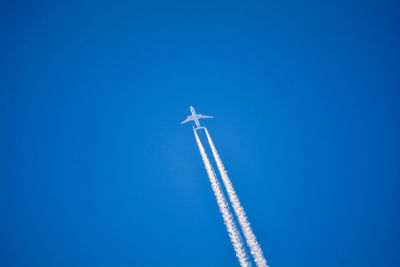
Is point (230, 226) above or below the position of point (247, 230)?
above

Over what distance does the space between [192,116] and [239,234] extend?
37.2 feet

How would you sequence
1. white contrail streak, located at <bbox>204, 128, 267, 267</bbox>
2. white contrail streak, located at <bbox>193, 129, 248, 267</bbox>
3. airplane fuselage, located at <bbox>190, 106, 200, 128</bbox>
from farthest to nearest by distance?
1. airplane fuselage, located at <bbox>190, 106, 200, 128</bbox>
2. white contrail streak, located at <bbox>204, 128, 267, 267</bbox>
3. white contrail streak, located at <bbox>193, 129, 248, 267</bbox>

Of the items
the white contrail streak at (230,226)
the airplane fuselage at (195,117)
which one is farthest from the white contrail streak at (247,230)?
the airplane fuselage at (195,117)

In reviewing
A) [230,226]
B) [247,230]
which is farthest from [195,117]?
[247,230]

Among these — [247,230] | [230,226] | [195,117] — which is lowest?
[247,230]

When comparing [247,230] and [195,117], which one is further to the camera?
[195,117]

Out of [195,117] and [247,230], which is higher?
[195,117]

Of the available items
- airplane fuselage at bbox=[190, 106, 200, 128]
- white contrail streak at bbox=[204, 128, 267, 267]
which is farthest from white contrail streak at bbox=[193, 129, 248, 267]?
airplane fuselage at bbox=[190, 106, 200, 128]

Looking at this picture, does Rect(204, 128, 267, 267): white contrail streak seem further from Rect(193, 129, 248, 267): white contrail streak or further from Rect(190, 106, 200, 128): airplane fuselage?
Rect(190, 106, 200, 128): airplane fuselage

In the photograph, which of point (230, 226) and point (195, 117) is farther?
point (195, 117)

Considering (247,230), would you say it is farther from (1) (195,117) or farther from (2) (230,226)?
(1) (195,117)

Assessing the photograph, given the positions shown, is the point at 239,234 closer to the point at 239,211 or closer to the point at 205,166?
the point at 239,211

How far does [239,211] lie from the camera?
18578 mm

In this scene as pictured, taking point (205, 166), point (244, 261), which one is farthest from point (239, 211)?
point (205, 166)
